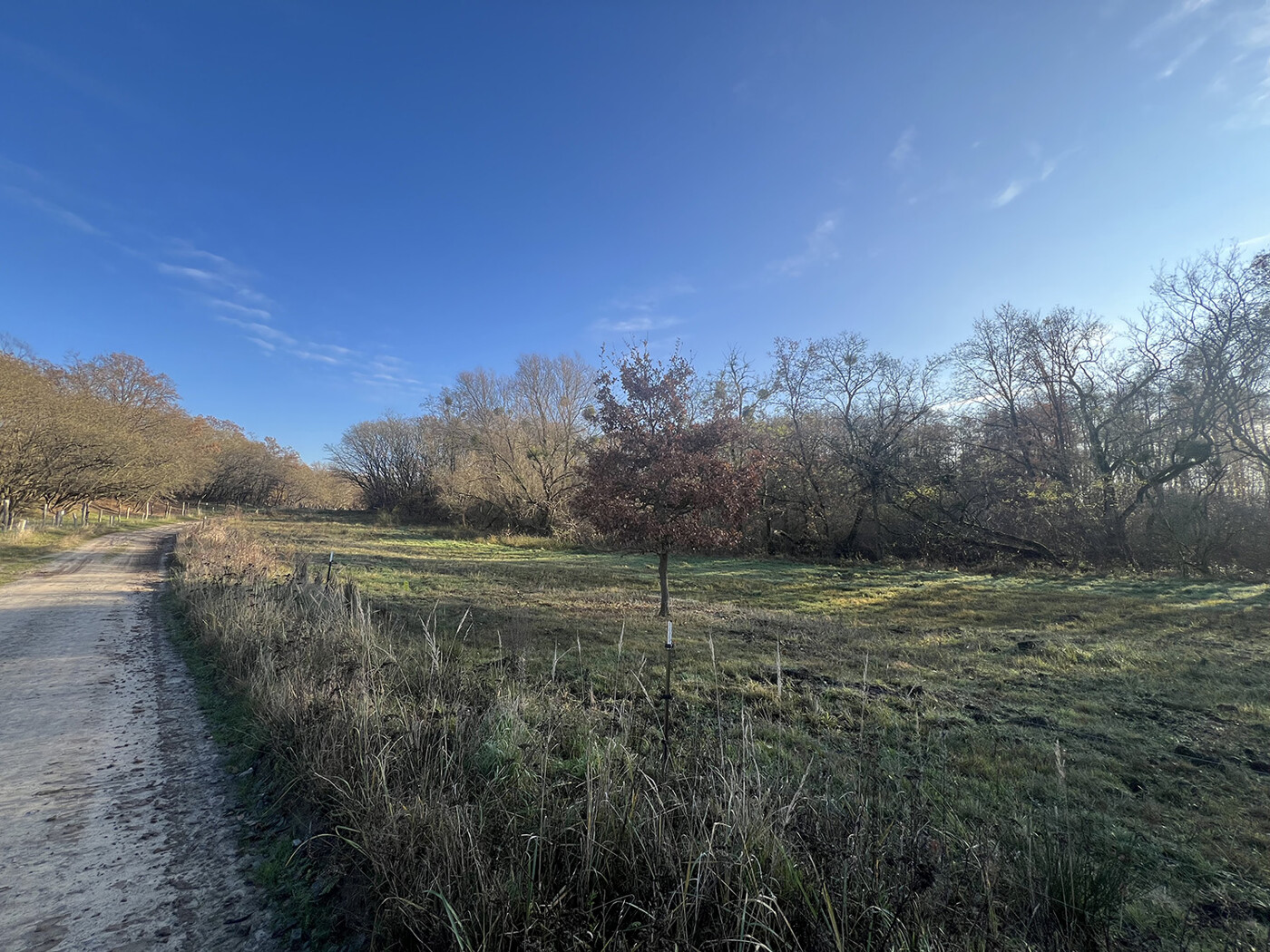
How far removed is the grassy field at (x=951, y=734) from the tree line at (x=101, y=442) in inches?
Result: 643

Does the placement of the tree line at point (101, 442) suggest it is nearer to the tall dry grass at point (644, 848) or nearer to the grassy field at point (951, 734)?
the grassy field at point (951, 734)

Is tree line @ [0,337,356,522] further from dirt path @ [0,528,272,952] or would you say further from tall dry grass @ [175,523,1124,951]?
tall dry grass @ [175,523,1124,951]

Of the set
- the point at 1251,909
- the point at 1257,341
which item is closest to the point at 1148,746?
the point at 1251,909

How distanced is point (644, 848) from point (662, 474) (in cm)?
911

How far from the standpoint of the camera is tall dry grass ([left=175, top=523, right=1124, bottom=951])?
1.98m

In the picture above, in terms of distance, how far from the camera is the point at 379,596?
1234cm

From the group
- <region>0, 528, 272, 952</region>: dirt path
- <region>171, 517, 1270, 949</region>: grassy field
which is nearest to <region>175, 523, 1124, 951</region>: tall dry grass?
<region>171, 517, 1270, 949</region>: grassy field

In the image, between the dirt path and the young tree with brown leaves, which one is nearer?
the dirt path

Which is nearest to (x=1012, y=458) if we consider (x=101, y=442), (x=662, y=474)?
(x=662, y=474)

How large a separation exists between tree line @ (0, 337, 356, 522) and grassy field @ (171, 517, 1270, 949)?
53.6ft

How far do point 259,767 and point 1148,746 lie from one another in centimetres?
808

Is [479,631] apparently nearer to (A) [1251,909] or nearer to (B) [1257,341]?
(A) [1251,909]

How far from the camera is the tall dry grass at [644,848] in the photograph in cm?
→ 198

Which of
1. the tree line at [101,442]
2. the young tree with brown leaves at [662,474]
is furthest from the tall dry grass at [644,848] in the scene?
the tree line at [101,442]
